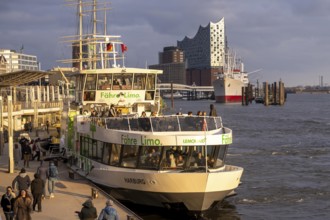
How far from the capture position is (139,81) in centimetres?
3009

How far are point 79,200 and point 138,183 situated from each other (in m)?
2.38

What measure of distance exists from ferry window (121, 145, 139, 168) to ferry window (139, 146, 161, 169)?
0.32 metres

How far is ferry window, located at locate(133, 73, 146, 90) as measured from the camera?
29891mm

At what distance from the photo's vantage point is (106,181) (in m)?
22.8

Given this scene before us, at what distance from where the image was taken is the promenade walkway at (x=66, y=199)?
1762cm

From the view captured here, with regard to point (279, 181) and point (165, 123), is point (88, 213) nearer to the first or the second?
point (165, 123)

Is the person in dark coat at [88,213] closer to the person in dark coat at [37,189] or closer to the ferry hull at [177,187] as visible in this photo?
the person in dark coat at [37,189]

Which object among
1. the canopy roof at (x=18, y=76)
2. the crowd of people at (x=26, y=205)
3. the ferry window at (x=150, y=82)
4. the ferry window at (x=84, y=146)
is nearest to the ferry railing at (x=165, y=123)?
the ferry window at (x=84, y=146)

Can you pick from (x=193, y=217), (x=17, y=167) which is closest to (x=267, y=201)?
(x=193, y=217)

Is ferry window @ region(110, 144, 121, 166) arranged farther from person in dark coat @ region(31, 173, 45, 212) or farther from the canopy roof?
the canopy roof

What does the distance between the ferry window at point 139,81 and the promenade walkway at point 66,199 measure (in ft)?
19.5

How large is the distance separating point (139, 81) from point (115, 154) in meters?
8.43

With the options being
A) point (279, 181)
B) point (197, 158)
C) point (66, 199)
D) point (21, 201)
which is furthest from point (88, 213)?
point (279, 181)

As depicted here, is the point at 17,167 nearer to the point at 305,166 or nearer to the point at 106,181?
the point at 106,181
